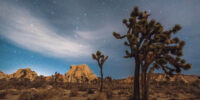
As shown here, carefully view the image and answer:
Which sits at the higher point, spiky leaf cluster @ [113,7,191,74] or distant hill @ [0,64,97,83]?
spiky leaf cluster @ [113,7,191,74]

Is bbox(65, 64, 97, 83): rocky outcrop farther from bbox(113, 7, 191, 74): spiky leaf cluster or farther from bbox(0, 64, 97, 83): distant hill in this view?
bbox(113, 7, 191, 74): spiky leaf cluster

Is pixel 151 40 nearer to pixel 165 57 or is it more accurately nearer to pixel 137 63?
pixel 165 57

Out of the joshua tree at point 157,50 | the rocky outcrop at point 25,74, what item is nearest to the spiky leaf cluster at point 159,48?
the joshua tree at point 157,50

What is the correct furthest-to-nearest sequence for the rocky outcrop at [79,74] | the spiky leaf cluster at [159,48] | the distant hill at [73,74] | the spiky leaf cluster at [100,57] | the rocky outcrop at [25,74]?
the rocky outcrop at [79,74] → the distant hill at [73,74] → the rocky outcrop at [25,74] → the spiky leaf cluster at [100,57] → the spiky leaf cluster at [159,48]

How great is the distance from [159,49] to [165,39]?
106cm

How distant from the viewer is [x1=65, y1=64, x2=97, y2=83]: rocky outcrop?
1999 inches

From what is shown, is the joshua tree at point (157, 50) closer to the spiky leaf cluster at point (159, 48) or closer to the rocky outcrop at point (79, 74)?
the spiky leaf cluster at point (159, 48)

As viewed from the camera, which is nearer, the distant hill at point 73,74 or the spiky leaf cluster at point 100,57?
the spiky leaf cluster at point 100,57

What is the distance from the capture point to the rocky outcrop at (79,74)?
50781mm

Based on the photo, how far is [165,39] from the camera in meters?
7.01

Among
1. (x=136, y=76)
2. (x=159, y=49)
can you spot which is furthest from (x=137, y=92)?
(x=159, y=49)

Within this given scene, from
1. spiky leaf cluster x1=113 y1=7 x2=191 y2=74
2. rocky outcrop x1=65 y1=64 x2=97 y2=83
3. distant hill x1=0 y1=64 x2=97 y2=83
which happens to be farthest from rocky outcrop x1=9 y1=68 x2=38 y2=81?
spiky leaf cluster x1=113 y1=7 x2=191 y2=74

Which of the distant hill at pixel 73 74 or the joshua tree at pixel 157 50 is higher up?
the joshua tree at pixel 157 50

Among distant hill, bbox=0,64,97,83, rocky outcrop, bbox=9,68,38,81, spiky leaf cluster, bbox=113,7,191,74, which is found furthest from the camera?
distant hill, bbox=0,64,97,83
